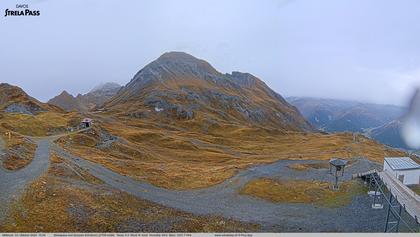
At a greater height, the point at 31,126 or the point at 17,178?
the point at 31,126

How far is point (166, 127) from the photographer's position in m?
63.8

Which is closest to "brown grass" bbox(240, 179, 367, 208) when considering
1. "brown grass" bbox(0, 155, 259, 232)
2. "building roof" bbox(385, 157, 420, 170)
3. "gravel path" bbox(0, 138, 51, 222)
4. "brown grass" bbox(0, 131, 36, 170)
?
"building roof" bbox(385, 157, 420, 170)

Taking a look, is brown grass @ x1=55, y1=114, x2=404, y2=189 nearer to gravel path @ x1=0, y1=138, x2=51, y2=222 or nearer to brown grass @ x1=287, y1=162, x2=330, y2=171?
brown grass @ x1=287, y1=162, x2=330, y2=171

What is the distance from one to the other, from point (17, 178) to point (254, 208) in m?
10.2

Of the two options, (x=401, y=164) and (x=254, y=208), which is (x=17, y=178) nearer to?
(x=254, y=208)

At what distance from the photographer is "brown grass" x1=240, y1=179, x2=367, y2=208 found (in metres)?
17.0

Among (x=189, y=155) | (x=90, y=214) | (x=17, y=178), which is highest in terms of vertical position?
(x=17, y=178)

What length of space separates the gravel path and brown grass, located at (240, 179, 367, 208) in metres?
9.58

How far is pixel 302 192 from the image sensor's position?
18.0 metres

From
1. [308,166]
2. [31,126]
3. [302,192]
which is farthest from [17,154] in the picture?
[308,166]

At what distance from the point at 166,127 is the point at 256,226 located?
51010 mm

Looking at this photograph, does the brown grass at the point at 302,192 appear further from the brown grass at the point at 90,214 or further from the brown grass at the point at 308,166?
the brown grass at the point at 90,214

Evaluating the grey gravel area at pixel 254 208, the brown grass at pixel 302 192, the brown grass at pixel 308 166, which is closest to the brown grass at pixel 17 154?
the grey gravel area at pixel 254 208

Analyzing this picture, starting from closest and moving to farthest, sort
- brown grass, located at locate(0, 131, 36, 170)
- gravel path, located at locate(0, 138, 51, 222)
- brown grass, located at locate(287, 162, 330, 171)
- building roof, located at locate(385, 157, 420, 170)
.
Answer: gravel path, located at locate(0, 138, 51, 222)
brown grass, located at locate(0, 131, 36, 170)
building roof, located at locate(385, 157, 420, 170)
brown grass, located at locate(287, 162, 330, 171)
